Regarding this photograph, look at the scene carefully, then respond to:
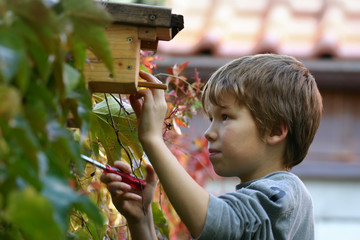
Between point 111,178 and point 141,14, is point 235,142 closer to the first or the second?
point 111,178

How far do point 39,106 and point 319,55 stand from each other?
4484mm

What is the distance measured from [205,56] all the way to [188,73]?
1.13 ft

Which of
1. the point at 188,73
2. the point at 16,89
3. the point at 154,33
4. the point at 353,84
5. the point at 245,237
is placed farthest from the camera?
the point at 353,84

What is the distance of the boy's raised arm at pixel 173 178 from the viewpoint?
4.21 feet

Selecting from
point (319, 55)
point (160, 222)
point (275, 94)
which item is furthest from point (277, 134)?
point (319, 55)

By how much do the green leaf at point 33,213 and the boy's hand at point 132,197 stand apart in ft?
2.11

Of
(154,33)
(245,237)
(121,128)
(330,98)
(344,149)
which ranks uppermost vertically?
(154,33)

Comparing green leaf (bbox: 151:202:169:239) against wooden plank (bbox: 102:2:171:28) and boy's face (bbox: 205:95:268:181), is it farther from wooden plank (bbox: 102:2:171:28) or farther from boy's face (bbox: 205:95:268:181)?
wooden plank (bbox: 102:2:171:28)

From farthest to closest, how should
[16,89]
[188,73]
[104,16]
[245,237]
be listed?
[188,73]
[245,237]
[104,16]
[16,89]

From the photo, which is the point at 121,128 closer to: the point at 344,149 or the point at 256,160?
the point at 256,160

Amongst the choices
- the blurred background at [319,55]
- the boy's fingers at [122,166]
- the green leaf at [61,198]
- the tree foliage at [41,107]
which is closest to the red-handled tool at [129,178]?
the boy's fingers at [122,166]

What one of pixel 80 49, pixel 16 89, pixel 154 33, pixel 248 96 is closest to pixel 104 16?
pixel 80 49

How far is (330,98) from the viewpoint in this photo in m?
5.20

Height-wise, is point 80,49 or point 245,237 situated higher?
point 80,49
